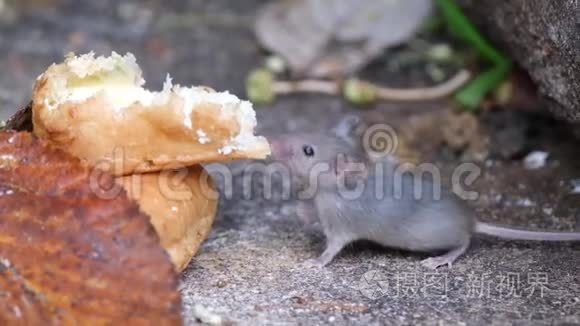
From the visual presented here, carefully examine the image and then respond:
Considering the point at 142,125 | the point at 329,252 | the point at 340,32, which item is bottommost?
the point at 329,252

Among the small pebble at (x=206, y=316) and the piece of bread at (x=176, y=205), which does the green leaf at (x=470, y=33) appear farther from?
the small pebble at (x=206, y=316)

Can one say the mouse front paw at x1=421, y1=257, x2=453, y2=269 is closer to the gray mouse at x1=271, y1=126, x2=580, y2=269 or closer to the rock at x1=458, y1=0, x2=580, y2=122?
the gray mouse at x1=271, y1=126, x2=580, y2=269

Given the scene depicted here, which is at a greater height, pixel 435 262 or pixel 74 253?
pixel 74 253

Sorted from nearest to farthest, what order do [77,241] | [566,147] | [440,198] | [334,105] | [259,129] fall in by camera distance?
[77,241], [440,198], [566,147], [259,129], [334,105]

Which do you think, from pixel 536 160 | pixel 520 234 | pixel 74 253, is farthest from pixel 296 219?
pixel 74 253

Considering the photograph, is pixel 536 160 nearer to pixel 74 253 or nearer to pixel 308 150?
pixel 308 150

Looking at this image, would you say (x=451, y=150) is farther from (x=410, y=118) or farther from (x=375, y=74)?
(x=375, y=74)

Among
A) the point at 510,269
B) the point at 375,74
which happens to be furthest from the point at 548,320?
the point at 375,74
